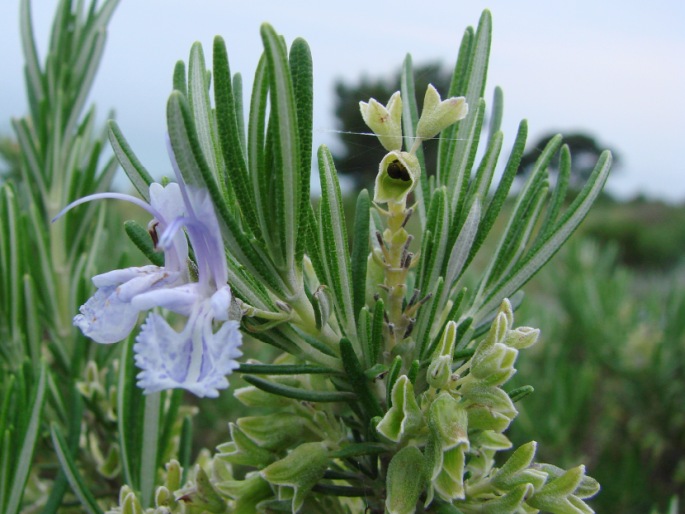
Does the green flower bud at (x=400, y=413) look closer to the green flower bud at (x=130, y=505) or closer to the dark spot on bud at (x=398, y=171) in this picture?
the dark spot on bud at (x=398, y=171)

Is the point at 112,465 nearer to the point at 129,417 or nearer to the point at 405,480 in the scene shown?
the point at 129,417

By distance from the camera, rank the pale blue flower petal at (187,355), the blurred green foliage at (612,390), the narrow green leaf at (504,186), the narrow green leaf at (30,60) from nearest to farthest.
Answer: the pale blue flower petal at (187,355) → the narrow green leaf at (504,186) → the narrow green leaf at (30,60) → the blurred green foliage at (612,390)

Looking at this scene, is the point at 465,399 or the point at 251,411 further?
the point at 251,411

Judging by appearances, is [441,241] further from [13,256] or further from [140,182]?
[13,256]

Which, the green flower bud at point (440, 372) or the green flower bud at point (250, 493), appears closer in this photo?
the green flower bud at point (440, 372)

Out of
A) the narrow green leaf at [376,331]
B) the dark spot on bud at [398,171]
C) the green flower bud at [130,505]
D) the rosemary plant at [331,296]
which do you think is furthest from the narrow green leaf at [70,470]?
the dark spot on bud at [398,171]

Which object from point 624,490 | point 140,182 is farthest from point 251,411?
point 140,182
